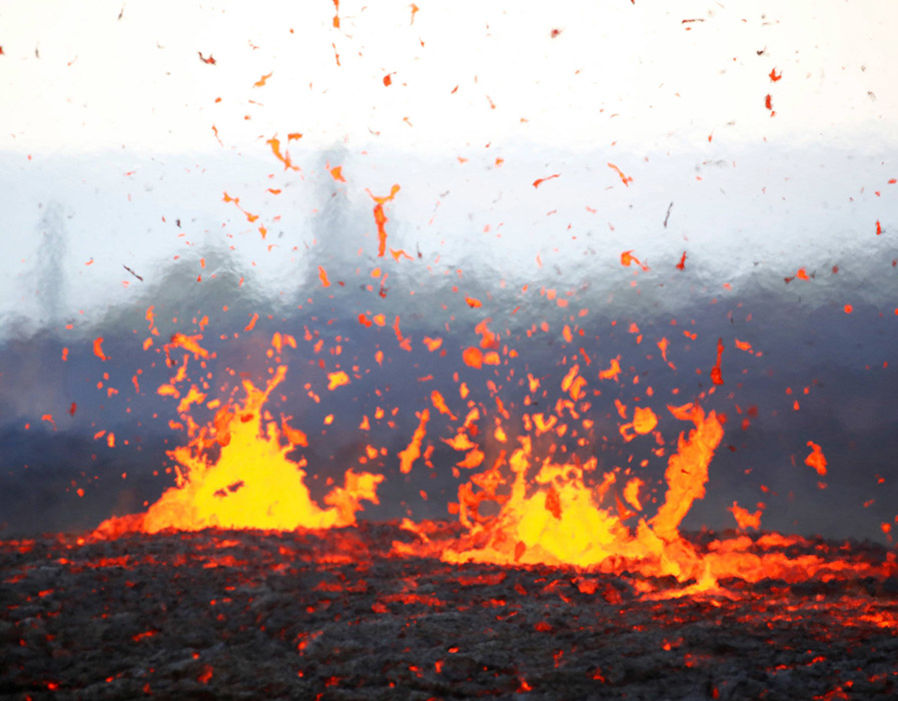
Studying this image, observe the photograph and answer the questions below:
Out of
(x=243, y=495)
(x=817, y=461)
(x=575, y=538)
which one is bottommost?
(x=817, y=461)

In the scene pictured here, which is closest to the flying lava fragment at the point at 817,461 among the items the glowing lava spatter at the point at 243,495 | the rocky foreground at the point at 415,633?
the glowing lava spatter at the point at 243,495

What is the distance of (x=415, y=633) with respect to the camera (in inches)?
219

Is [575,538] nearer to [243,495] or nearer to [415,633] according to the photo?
[415,633]

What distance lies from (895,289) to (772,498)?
16.1 feet

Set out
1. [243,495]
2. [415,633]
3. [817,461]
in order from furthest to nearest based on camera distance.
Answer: [817,461] < [243,495] < [415,633]

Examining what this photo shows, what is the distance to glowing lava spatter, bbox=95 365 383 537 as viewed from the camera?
39.2ft

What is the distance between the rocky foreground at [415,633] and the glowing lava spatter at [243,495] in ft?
12.6

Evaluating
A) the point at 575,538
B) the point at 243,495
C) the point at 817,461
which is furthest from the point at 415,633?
the point at 817,461

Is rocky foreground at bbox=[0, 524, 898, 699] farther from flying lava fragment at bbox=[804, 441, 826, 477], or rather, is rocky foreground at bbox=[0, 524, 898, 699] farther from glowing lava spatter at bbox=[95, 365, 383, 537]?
flying lava fragment at bbox=[804, 441, 826, 477]

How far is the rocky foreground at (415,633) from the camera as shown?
4637mm

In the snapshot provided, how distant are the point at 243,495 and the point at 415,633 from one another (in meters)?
7.36

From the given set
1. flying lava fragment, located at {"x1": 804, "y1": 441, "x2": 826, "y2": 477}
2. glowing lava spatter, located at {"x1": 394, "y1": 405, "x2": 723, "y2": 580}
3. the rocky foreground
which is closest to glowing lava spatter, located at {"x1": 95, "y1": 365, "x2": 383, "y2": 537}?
glowing lava spatter, located at {"x1": 394, "y1": 405, "x2": 723, "y2": 580}

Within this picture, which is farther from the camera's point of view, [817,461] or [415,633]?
[817,461]

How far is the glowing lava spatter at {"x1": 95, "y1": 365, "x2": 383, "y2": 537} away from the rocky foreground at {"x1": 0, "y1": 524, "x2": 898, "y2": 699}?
3.85 meters
